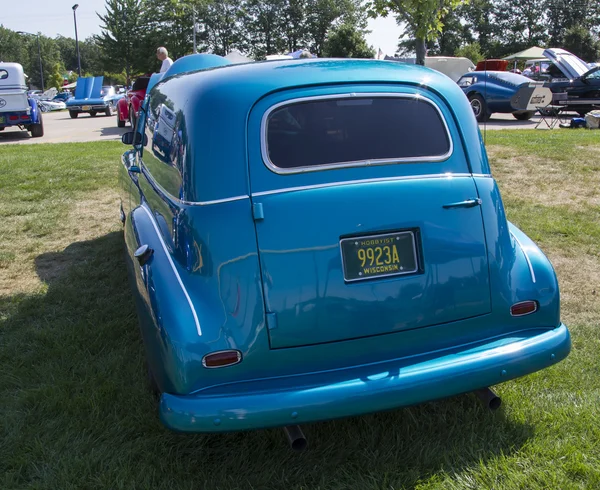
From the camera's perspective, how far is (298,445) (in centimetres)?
242

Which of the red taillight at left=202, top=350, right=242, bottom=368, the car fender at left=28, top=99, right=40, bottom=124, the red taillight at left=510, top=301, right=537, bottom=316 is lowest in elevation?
the red taillight at left=202, top=350, right=242, bottom=368

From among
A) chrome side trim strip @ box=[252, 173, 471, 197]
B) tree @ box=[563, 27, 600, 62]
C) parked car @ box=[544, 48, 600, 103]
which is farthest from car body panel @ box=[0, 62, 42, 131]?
tree @ box=[563, 27, 600, 62]

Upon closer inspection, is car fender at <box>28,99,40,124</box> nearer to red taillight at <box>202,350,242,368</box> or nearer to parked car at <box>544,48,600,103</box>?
parked car at <box>544,48,600,103</box>

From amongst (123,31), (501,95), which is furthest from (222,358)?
(123,31)

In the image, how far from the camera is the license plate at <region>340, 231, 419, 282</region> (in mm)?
2559

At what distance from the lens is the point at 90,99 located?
87.5 ft

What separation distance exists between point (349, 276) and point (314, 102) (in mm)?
845

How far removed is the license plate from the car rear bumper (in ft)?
1.30

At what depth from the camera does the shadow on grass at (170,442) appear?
99.3 inches

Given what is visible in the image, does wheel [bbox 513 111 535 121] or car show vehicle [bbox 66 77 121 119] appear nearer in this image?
wheel [bbox 513 111 535 121]

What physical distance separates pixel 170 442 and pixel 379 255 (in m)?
1.34

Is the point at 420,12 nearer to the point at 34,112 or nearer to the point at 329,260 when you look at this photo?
the point at 329,260

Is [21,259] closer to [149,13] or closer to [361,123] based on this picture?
[361,123]

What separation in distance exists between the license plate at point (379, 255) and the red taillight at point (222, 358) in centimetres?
58
